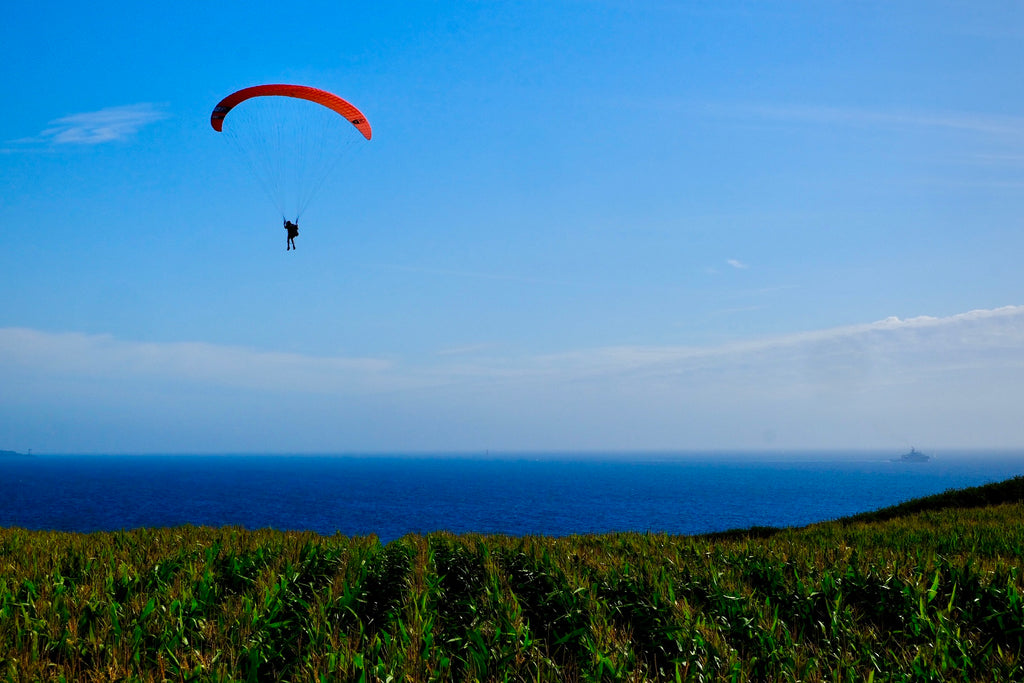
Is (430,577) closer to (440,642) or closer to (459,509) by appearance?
(440,642)

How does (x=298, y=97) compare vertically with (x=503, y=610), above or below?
above

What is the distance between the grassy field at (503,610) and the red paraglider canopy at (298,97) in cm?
2001

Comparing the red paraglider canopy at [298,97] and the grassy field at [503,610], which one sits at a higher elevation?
the red paraglider canopy at [298,97]

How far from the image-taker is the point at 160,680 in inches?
272

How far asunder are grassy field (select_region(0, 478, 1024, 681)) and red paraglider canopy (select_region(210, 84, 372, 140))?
788 inches

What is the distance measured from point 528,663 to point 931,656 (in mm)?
5191

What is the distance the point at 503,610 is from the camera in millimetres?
8820

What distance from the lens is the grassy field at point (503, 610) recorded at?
24.7 ft

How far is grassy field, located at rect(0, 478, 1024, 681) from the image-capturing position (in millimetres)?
7520

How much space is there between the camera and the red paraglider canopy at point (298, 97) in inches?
1057

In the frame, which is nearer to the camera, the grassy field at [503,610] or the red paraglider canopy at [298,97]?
the grassy field at [503,610]

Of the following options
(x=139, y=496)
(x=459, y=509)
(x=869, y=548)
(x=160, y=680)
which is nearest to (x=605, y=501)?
(x=459, y=509)

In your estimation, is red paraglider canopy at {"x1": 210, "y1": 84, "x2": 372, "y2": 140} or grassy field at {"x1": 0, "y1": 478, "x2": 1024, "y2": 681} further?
red paraglider canopy at {"x1": 210, "y1": 84, "x2": 372, "y2": 140}

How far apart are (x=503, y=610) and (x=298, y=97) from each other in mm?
24838
